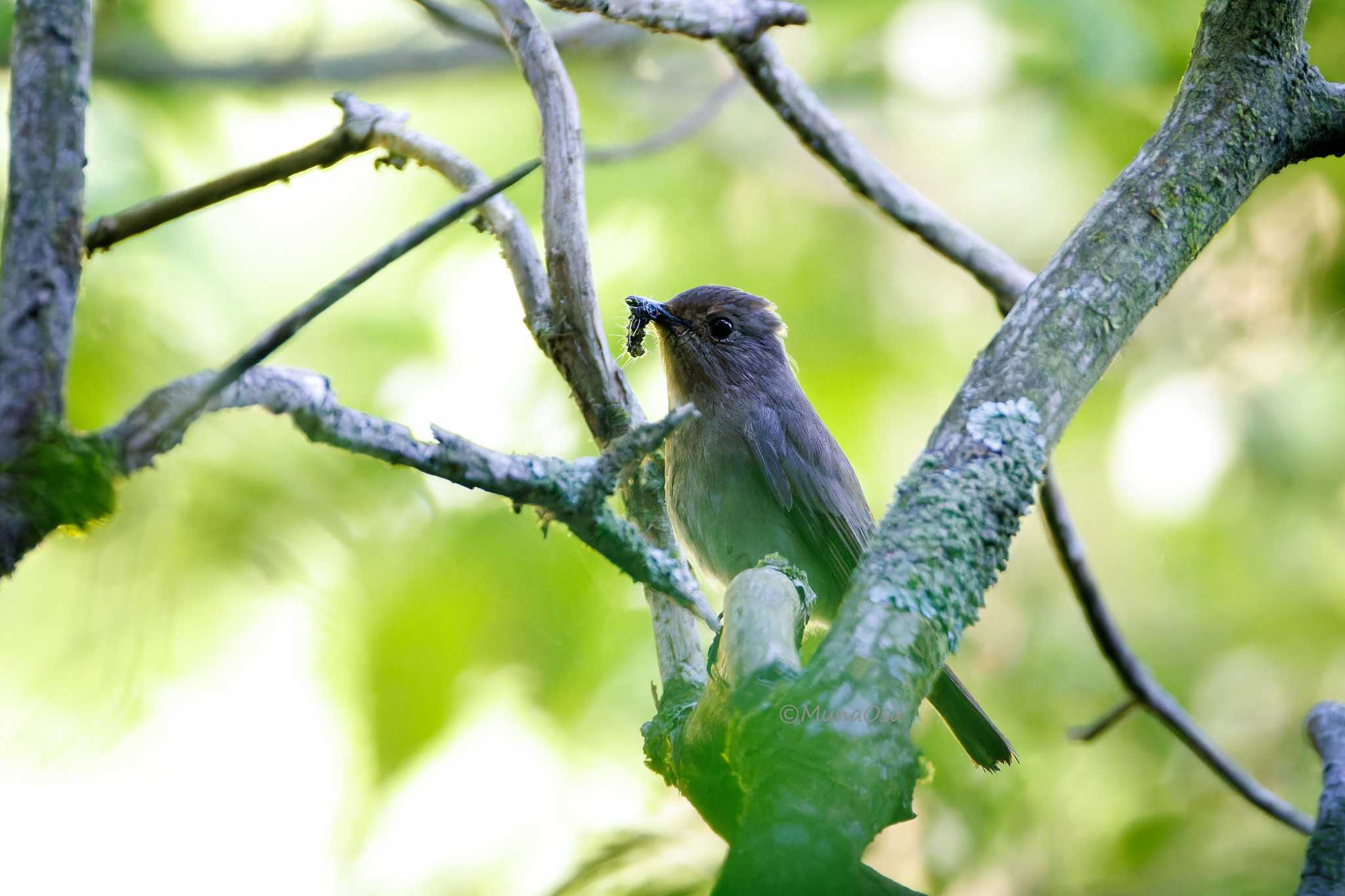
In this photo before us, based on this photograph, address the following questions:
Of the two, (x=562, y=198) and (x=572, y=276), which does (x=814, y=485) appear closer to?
(x=572, y=276)

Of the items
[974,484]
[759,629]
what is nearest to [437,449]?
[759,629]

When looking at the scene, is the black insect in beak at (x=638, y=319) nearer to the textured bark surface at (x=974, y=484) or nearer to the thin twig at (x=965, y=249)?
the thin twig at (x=965, y=249)

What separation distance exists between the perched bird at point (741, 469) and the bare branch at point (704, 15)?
1.28 m

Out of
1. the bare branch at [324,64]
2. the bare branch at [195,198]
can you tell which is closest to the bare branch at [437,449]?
the bare branch at [195,198]

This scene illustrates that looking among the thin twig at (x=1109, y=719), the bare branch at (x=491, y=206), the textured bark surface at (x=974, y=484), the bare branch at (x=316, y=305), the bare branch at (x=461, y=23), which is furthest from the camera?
the thin twig at (x=1109, y=719)

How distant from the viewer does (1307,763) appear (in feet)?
15.2

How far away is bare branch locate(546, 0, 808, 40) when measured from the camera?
7.39 feet

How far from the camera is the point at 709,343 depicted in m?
3.91

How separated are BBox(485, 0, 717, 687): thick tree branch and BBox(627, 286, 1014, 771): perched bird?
104 cm

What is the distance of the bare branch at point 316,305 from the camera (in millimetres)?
1188

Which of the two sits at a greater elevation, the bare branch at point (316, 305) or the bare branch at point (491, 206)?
the bare branch at point (491, 206)

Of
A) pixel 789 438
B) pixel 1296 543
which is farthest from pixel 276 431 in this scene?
pixel 1296 543

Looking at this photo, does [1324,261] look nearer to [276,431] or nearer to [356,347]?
[356,347]

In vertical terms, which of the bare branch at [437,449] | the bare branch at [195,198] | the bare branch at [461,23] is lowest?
the bare branch at [437,449]
